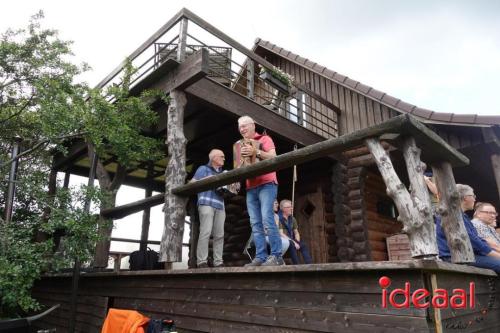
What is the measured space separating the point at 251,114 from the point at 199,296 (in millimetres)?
3410

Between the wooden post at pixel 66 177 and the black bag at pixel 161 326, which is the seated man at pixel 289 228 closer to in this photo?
the black bag at pixel 161 326

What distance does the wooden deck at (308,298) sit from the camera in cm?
238

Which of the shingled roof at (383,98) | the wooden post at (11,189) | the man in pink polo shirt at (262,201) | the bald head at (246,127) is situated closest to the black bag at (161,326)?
the man in pink polo shirt at (262,201)

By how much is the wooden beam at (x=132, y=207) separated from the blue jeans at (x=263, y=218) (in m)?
1.49

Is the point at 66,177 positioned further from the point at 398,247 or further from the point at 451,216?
the point at 451,216

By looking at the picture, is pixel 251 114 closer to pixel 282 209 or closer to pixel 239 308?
pixel 282 209

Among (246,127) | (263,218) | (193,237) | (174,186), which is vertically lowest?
(193,237)

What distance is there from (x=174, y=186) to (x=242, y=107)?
2.03m

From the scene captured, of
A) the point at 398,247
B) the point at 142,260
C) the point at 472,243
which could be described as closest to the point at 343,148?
the point at 472,243

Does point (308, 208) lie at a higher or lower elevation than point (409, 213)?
higher

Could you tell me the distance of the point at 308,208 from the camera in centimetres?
881

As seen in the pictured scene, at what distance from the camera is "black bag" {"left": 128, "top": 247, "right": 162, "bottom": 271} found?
564 cm

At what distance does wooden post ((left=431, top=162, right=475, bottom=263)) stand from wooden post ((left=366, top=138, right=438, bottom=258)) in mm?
687

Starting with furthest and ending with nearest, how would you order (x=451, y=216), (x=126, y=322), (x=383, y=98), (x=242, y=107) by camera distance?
(x=383, y=98)
(x=242, y=107)
(x=126, y=322)
(x=451, y=216)
